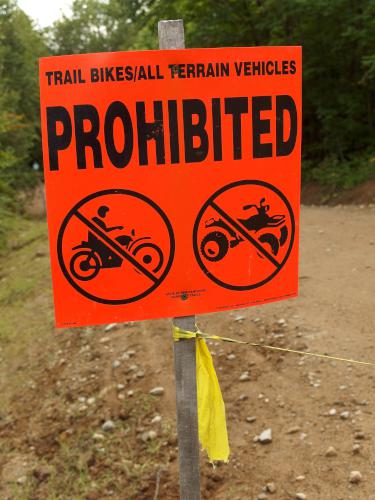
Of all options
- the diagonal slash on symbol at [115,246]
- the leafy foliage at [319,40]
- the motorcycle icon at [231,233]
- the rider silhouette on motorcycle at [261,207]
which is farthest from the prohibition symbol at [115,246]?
the leafy foliage at [319,40]

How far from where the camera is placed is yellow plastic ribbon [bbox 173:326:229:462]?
210cm

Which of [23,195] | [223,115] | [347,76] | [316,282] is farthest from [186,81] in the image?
[23,195]

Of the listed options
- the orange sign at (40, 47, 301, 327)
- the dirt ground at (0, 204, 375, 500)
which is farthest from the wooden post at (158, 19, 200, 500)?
the dirt ground at (0, 204, 375, 500)

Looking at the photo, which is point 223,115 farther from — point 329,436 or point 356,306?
point 356,306

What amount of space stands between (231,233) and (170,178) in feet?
0.91

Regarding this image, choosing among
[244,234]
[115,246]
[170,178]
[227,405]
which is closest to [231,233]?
[244,234]

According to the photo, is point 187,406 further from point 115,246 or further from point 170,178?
point 170,178

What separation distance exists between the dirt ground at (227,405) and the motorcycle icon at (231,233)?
170 centimetres

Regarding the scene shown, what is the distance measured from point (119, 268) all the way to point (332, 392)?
2.36m

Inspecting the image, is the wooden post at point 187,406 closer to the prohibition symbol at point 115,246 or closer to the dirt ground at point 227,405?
the prohibition symbol at point 115,246

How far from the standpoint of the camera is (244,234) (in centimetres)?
195

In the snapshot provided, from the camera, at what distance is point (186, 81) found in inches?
70.8

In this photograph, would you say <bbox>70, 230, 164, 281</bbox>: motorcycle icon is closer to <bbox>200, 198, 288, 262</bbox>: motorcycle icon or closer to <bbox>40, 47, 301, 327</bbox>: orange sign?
<bbox>40, 47, 301, 327</bbox>: orange sign

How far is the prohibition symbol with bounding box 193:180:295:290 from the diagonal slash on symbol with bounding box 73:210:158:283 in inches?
6.8
